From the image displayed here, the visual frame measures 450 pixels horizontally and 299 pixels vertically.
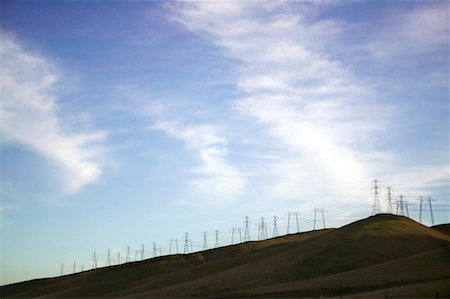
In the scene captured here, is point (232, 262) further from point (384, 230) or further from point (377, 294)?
point (377, 294)

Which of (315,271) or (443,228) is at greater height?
(443,228)

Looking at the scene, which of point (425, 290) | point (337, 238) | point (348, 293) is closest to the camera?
point (425, 290)

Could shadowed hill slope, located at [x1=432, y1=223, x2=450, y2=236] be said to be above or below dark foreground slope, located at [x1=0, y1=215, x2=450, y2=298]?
above

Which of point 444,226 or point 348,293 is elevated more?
point 444,226

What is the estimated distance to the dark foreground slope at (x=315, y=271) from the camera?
8144cm

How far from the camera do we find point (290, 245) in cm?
15838

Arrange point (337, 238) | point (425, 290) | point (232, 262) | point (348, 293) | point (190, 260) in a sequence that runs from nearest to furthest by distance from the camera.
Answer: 1. point (425, 290)
2. point (348, 293)
3. point (337, 238)
4. point (232, 262)
5. point (190, 260)

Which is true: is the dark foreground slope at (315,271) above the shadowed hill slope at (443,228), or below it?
below

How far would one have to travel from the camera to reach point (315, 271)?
108312mm

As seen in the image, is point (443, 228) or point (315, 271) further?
point (443, 228)

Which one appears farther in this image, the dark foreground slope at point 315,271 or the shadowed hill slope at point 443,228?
the shadowed hill slope at point 443,228

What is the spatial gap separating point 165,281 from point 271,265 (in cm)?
3081

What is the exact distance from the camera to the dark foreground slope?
81438mm

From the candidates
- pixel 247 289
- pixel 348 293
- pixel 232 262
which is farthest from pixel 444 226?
pixel 348 293
